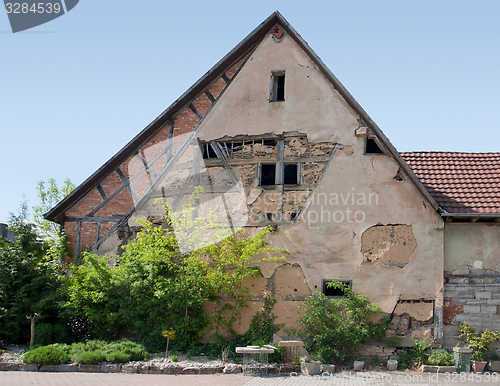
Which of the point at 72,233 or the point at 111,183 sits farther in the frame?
the point at 111,183

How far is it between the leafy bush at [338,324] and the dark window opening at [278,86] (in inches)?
211

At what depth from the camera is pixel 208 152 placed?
14.6 metres

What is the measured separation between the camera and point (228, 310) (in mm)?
13398

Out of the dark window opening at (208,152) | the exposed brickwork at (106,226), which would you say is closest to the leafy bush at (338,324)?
the dark window opening at (208,152)

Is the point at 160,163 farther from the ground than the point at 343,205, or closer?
farther from the ground

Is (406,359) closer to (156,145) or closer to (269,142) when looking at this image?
(269,142)

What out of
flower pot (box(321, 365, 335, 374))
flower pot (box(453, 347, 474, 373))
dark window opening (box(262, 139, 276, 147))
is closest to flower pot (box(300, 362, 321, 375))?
flower pot (box(321, 365, 335, 374))

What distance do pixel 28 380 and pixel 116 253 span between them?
5.18 meters

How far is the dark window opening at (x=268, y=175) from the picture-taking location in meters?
14.6

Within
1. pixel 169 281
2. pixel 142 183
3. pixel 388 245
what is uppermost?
pixel 142 183

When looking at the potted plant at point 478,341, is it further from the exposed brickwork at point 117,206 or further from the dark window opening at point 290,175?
the exposed brickwork at point 117,206

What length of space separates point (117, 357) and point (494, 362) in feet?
28.5

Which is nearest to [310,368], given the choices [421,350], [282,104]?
[421,350]

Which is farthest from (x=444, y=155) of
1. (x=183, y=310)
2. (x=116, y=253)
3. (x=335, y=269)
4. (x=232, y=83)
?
(x=116, y=253)
